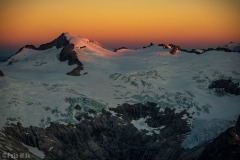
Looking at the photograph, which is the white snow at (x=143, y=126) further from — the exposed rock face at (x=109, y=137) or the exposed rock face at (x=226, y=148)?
the exposed rock face at (x=226, y=148)

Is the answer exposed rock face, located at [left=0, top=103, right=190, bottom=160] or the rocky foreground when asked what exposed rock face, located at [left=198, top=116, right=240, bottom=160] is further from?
exposed rock face, located at [left=0, top=103, right=190, bottom=160]

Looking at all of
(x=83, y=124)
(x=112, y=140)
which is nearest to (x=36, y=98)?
(x=83, y=124)

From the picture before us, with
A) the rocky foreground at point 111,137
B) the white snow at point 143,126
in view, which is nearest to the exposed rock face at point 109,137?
the rocky foreground at point 111,137

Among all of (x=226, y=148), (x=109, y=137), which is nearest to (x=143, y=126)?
(x=109, y=137)

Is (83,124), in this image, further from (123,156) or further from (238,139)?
(238,139)

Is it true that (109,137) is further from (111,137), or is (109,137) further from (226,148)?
(226,148)

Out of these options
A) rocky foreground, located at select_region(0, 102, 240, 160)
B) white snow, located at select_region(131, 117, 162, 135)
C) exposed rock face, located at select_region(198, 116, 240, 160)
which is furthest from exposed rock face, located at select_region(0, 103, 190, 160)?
exposed rock face, located at select_region(198, 116, 240, 160)
